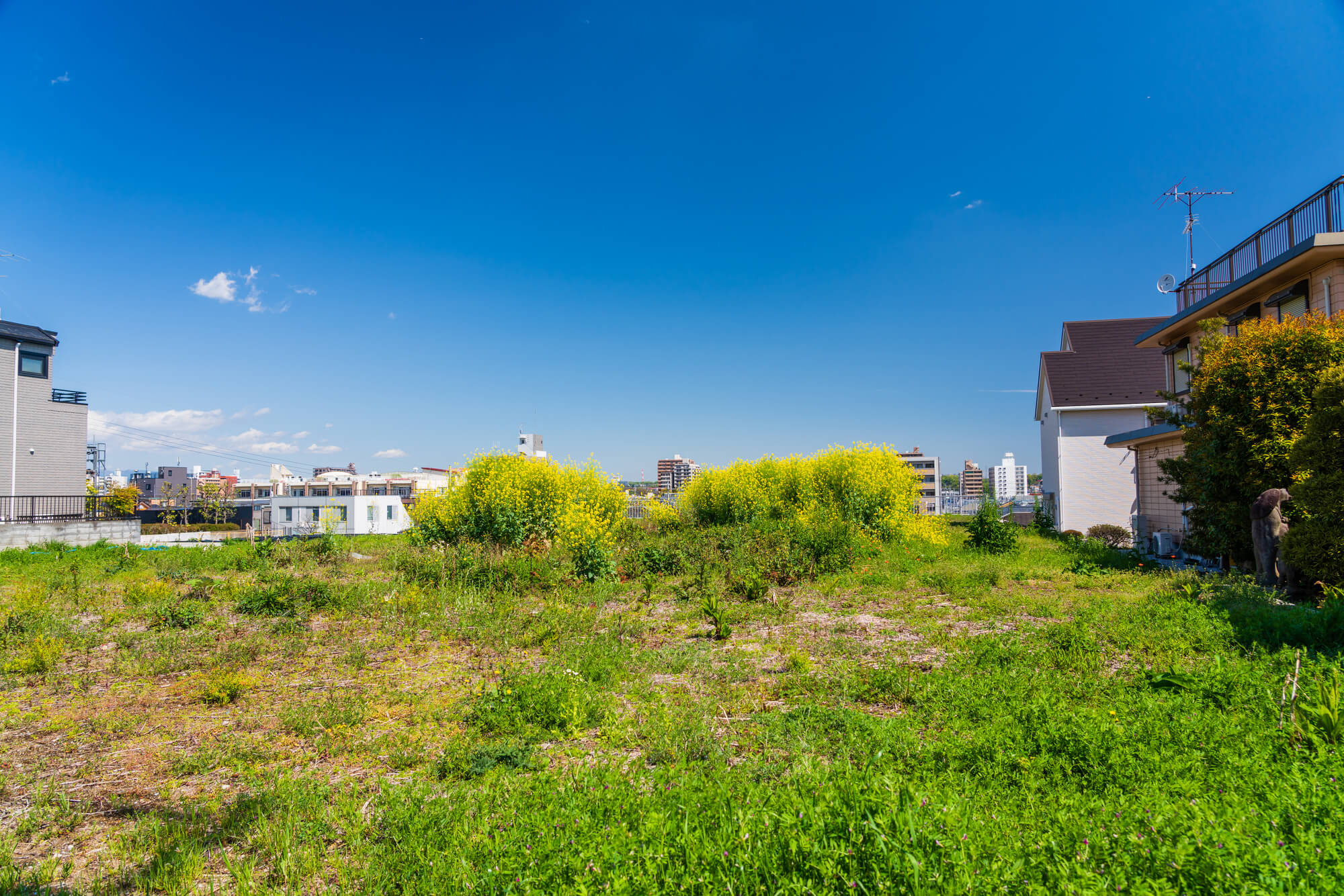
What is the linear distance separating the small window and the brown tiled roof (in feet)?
144

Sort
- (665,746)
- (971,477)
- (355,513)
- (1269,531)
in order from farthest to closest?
(971,477), (355,513), (1269,531), (665,746)

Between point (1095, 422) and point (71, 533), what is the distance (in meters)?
38.1

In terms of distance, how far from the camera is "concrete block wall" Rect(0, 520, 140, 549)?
59.2ft

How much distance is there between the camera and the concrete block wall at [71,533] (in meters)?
18.0

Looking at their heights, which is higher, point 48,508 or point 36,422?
point 36,422

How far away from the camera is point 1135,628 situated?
21.3 ft

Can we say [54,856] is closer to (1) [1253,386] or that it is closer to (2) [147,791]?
(2) [147,791]

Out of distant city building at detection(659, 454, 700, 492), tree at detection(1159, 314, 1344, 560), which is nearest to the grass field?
tree at detection(1159, 314, 1344, 560)

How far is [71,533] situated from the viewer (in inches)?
770

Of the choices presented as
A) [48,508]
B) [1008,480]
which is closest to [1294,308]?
[48,508]

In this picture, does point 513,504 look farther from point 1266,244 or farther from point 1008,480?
point 1008,480

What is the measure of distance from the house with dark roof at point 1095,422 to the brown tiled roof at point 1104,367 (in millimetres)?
30

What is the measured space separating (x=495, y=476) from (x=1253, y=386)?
1393cm

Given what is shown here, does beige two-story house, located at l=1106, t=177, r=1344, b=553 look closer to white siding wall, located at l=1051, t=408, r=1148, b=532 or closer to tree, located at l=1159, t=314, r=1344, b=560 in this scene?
tree, located at l=1159, t=314, r=1344, b=560
